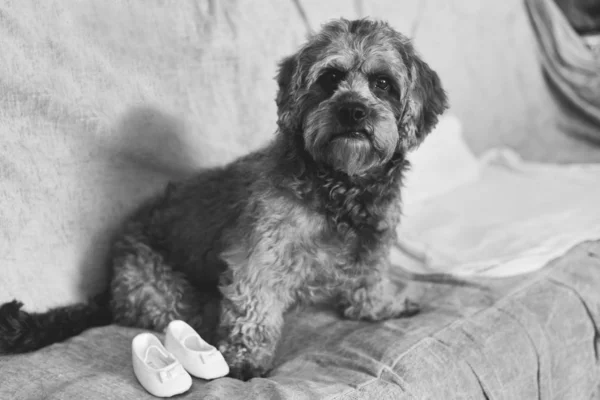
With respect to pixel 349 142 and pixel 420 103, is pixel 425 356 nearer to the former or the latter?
pixel 349 142

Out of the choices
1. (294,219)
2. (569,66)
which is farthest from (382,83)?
(569,66)

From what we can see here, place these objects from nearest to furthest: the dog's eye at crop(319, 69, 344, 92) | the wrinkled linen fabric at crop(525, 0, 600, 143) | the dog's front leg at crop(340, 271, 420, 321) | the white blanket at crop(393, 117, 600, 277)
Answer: the dog's eye at crop(319, 69, 344, 92) → the dog's front leg at crop(340, 271, 420, 321) → the white blanket at crop(393, 117, 600, 277) → the wrinkled linen fabric at crop(525, 0, 600, 143)

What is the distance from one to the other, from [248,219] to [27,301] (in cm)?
90

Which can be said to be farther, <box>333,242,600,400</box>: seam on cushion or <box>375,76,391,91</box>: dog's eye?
<box>375,76,391,91</box>: dog's eye

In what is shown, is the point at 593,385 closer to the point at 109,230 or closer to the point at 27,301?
the point at 109,230

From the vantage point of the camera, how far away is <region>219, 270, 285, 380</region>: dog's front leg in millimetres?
2113

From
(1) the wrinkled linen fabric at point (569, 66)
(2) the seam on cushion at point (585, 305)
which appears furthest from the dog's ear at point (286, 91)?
(1) the wrinkled linen fabric at point (569, 66)

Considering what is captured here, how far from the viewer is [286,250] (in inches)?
84.1

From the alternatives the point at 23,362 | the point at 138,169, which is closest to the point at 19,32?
the point at 138,169

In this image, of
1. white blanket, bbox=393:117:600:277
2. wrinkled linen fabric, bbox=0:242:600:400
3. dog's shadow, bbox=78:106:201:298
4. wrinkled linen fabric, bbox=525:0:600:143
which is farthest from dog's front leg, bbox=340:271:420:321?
wrinkled linen fabric, bbox=525:0:600:143

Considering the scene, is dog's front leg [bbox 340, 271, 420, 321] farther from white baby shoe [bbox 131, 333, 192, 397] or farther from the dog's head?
white baby shoe [bbox 131, 333, 192, 397]

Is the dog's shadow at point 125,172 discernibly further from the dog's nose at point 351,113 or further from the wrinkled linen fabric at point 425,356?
the dog's nose at point 351,113

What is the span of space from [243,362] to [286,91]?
955mm

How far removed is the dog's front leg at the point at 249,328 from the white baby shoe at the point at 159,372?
0.72 ft
